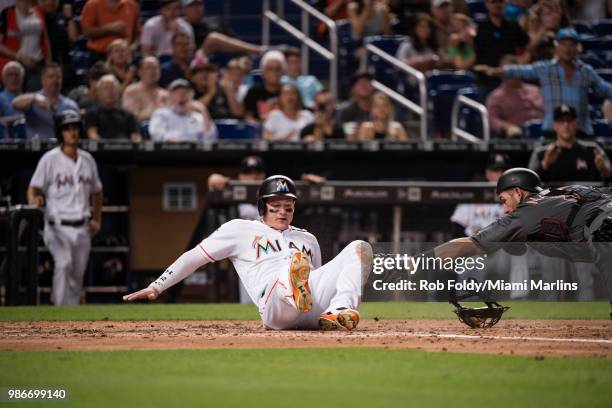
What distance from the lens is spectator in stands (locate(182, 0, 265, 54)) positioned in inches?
557

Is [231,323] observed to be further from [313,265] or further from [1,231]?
[1,231]

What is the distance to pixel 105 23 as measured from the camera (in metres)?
13.4

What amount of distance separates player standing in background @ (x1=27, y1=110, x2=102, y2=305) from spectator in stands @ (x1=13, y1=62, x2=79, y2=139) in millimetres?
980

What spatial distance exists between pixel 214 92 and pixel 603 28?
5.72m

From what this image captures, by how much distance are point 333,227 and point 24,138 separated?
11.7ft

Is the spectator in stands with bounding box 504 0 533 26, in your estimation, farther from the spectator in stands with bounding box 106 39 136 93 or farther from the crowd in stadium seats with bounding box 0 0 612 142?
the spectator in stands with bounding box 106 39 136 93

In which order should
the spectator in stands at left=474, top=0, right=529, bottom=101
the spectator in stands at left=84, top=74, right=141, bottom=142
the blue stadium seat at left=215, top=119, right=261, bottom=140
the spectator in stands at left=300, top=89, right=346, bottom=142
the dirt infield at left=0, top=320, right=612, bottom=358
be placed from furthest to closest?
the spectator in stands at left=474, top=0, right=529, bottom=101 → the blue stadium seat at left=215, top=119, right=261, bottom=140 → the spectator in stands at left=300, top=89, right=346, bottom=142 → the spectator in stands at left=84, top=74, right=141, bottom=142 → the dirt infield at left=0, top=320, right=612, bottom=358

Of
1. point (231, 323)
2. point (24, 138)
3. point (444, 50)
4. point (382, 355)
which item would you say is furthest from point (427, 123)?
point (382, 355)

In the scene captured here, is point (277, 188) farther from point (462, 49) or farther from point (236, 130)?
point (462, 49)

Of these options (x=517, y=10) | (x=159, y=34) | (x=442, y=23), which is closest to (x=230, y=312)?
(x=159, y=34)

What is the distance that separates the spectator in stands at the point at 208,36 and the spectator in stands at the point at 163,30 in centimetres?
25

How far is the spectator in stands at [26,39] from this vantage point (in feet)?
41.7

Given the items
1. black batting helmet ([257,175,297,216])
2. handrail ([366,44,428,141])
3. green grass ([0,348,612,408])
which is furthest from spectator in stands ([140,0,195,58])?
green grass ([0,348,612,408])

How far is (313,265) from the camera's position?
7461 millimetres
